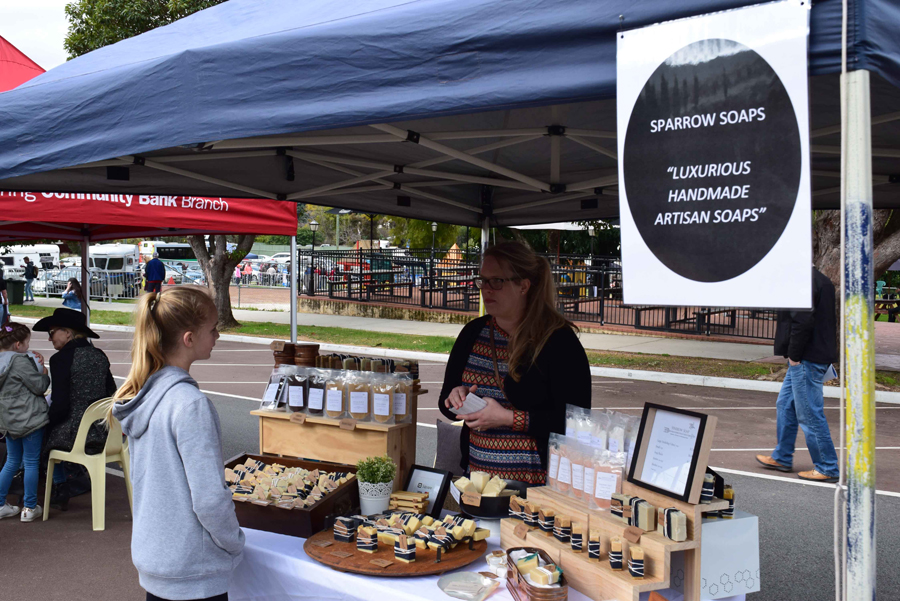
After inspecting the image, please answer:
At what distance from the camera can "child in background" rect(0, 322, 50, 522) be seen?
487 cm

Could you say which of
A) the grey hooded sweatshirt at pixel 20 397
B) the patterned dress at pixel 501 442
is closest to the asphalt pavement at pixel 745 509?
the grey hooded sweatshirt at pixel 20 397

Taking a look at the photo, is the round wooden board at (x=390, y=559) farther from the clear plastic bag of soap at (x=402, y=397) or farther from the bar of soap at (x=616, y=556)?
the clear plastic bag of soap at (x=402, y=397)

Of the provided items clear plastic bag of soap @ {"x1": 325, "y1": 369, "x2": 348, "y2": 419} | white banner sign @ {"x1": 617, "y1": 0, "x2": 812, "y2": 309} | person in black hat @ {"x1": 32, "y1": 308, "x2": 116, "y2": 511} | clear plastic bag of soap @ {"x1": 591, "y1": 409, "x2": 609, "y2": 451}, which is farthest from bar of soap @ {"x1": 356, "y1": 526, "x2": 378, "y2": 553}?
person in black hat @ {"x1": 32, "y1": 308, "x2": 116, "y2": 511}

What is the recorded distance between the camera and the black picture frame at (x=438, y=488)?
273cm

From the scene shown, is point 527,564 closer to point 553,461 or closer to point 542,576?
point 542,576

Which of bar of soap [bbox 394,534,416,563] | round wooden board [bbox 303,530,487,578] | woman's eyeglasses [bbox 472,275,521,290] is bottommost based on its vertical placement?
round wooden board [bbox 303,530,487,578]

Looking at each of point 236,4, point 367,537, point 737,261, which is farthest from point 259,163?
point 737,261

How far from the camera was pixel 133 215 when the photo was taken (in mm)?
6527

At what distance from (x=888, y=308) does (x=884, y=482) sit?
61.0 feet

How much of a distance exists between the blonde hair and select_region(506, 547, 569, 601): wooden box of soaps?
1.22 meters

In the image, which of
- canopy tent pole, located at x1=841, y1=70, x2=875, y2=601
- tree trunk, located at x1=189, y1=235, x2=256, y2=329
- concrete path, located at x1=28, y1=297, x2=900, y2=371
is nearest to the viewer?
canopy tent pole, located at x1=841, y1=70, x2=875, y2=601

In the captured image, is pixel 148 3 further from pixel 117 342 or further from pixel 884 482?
pixel 884 482

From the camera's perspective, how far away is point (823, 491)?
19.5 feet

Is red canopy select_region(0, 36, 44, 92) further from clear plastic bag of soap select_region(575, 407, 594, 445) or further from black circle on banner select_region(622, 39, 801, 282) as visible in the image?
black circle on banner select_region(622, 39, 801, 282)
